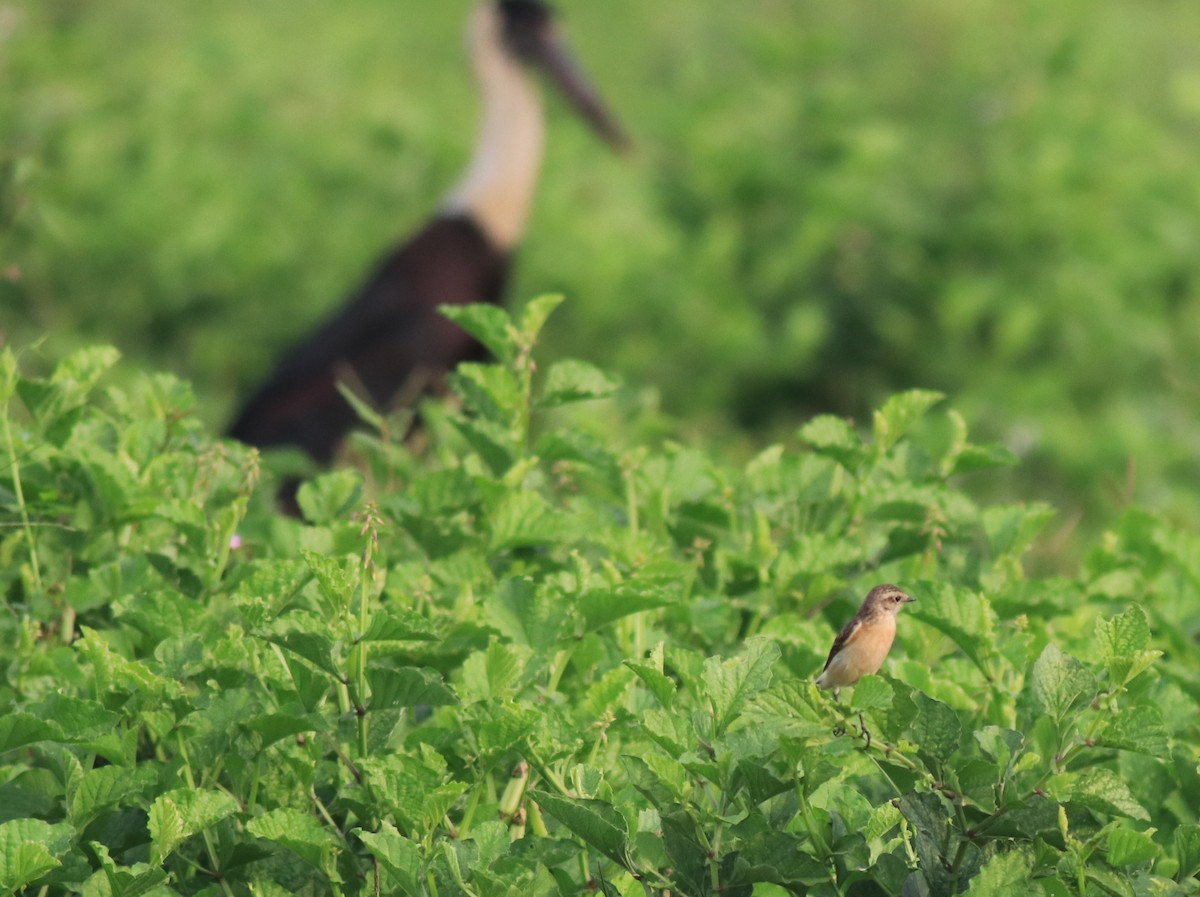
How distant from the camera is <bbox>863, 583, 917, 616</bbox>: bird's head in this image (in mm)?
2164

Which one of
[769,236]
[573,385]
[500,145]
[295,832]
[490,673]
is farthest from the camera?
[769,236]

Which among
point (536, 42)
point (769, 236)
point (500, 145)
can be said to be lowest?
point (769, 236)

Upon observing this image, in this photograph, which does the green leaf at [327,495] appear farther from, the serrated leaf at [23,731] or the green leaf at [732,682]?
the green leaf at [732,682]

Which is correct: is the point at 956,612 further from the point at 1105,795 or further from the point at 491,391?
the point at 491,391

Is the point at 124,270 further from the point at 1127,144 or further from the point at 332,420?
the point at 1127,144

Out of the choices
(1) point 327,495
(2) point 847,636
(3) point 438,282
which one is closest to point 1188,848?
(2) point 847,636

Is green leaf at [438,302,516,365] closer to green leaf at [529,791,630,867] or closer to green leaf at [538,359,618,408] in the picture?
green leaf at [538,359,618,408]

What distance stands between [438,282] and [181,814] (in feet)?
18.2

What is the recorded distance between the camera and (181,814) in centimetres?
180

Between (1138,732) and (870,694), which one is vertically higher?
(870,694)

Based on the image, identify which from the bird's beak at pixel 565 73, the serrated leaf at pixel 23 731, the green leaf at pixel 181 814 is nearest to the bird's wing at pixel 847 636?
the green leaf at pixel 181 814

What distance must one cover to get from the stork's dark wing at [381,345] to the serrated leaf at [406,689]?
15.3 feet

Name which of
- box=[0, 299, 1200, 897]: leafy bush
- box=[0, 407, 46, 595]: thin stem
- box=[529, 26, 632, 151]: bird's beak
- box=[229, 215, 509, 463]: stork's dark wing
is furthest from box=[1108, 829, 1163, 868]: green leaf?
box=[529, 26, 632, 151]: bird's beak

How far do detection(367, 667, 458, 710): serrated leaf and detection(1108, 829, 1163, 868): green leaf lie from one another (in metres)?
0.68
